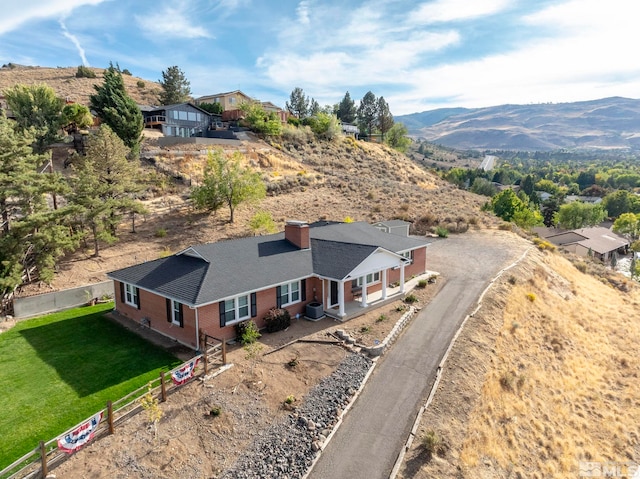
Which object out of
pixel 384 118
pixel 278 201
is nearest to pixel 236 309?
pixel 278 201

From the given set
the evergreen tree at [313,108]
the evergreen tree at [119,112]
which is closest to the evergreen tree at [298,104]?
the evergreen tree at [313,108]

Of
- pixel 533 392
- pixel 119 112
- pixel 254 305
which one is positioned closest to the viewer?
pixel 533 392

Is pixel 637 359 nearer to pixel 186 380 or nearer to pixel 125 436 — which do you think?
pixel 186 380

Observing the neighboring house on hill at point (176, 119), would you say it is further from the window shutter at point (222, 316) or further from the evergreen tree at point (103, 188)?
the window shutter at point (222, 316)

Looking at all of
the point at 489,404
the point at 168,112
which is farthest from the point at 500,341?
the point at 168,112

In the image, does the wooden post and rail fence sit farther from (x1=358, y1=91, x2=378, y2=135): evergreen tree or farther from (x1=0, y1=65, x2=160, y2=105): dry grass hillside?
(x1=358, y1=91, x2=378, y2=135): evergreen tree

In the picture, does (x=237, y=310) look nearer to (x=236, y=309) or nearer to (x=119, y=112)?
(x=236, y=309)
